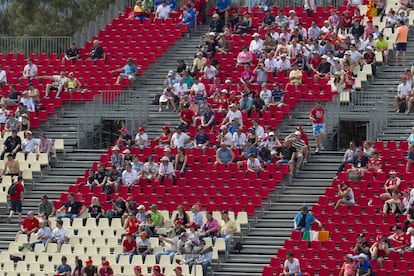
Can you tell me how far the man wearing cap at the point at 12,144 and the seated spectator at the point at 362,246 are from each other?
12.0 metres

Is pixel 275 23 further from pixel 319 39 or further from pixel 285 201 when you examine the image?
pixel 285 201

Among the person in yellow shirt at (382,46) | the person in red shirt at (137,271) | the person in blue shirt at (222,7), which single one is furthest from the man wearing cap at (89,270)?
the person in blue shirt at (222,7)

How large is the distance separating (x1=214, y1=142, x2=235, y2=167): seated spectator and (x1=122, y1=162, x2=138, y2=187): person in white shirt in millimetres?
2084

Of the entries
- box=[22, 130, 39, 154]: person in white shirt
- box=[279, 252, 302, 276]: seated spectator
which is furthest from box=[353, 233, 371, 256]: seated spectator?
box=[22, 130, 39, 154]: person in white shirt

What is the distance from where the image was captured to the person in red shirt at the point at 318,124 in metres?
56.6

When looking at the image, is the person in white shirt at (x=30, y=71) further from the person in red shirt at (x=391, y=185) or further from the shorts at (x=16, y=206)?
the person in red shirt at (x=391, y=185)

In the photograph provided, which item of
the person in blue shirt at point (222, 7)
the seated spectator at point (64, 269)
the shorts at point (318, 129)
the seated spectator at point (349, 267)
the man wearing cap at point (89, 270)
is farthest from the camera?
the person in blue shirt at point (222, 7)

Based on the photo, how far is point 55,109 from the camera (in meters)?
61.4

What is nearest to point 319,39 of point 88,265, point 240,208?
point 240,208

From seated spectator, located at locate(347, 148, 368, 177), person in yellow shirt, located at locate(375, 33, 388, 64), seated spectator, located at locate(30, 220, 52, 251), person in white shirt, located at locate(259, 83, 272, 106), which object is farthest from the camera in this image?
person in yellow shirt, located at locate(375, 33, 388, 64)

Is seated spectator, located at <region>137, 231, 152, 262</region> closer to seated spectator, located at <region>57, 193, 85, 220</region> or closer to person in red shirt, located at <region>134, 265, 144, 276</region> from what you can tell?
person in red shirt, located at <region>134, 265, 144, 276</region>

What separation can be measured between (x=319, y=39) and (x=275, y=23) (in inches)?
95.1

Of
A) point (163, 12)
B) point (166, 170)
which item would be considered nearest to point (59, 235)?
point (166, 170)

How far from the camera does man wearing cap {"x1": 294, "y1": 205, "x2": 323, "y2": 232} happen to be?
51688 mm
